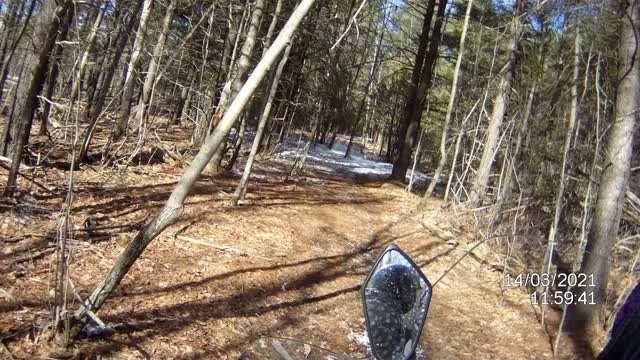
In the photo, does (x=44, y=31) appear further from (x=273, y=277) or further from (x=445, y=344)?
(x=445, y=344)

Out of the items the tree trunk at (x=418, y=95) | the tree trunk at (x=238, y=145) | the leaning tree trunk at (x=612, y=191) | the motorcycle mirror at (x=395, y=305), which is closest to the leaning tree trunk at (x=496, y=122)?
the tree trunk at (x=418, y=95)

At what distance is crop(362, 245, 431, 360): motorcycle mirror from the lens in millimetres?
2458

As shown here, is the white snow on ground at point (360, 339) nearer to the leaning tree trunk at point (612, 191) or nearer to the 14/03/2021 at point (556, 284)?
the 14/03/2021 at point (556, 284)

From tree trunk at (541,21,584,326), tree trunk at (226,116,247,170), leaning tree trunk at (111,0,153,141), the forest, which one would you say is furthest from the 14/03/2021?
leaning tree trunk at (111,0,153,141)

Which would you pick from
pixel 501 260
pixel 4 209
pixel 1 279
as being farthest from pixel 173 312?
pixel 501 260

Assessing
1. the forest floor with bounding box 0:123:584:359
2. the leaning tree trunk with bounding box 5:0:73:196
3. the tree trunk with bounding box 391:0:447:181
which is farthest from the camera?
the tree trunk with bounding box 391:0:447:181

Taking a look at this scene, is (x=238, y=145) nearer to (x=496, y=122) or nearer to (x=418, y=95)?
(x=496, y=122)

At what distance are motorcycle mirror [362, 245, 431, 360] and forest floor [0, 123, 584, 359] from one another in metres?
0.33

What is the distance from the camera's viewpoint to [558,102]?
9812mm

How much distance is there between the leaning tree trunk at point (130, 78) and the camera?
37.5ft

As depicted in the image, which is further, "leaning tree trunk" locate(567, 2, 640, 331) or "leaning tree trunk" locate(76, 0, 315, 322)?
"leaning tree trunk" locate(567, 2, 640, 331)

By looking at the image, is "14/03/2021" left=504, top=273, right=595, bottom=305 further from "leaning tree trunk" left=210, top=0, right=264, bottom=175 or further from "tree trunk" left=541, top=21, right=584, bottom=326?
"leaning tree trunk" left=210, top=0, right=264, bottom=175

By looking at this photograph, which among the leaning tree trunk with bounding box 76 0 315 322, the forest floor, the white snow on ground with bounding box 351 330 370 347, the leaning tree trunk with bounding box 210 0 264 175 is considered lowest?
the white snow on ground with bounding box 351 330 370 347

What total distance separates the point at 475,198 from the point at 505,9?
328 inches
